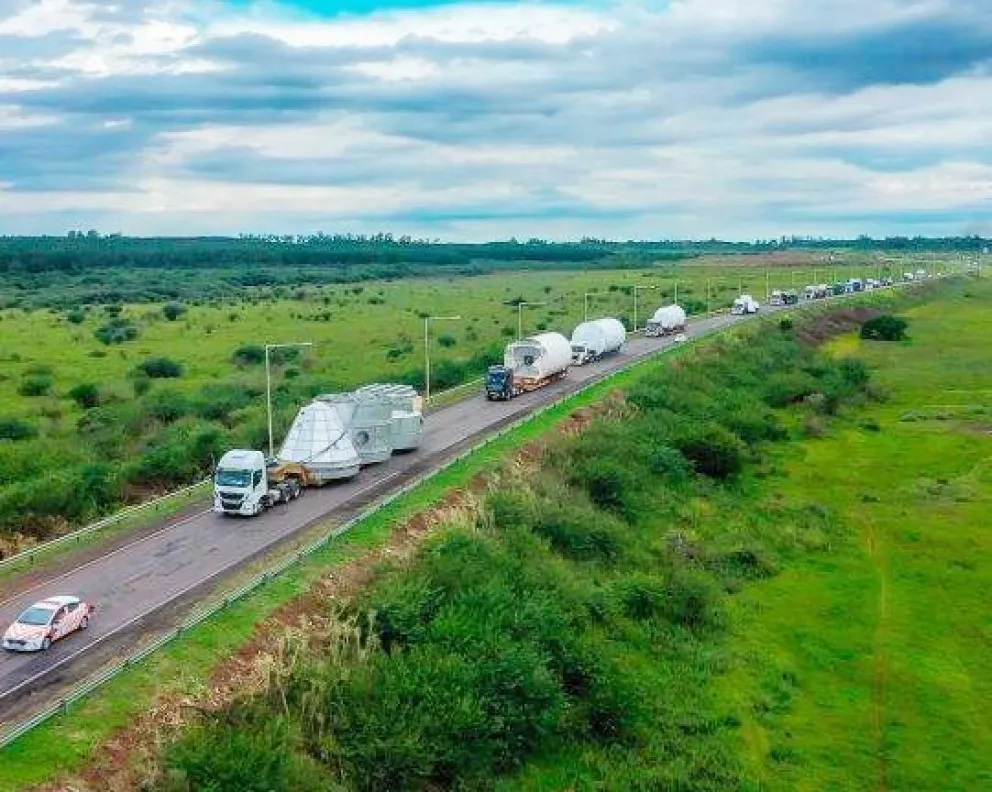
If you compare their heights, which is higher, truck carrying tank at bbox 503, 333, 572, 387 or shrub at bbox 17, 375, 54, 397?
truck carrying tank at bbox 503, 333, 572, 387

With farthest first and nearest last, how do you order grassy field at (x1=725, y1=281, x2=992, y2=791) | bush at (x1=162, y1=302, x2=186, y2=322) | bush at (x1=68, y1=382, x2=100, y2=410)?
1. bush at (x1=162, y1=302, x2=186, y2=322)
2. bush at (x1=68, y1=382, x2=100, y2=410)
3. grassy field at (x1=725, y1=281, x2=992, y2=791)

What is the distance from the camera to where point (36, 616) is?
26641mm

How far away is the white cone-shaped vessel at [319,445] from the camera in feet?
140

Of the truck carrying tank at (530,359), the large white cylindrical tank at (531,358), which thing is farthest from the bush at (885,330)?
the large white cylindrical tank at (531,358)

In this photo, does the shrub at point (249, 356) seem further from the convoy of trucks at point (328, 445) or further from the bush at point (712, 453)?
the bush at point (712, 453)

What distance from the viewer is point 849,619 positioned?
3909cm

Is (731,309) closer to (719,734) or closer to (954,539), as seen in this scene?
(954,539)

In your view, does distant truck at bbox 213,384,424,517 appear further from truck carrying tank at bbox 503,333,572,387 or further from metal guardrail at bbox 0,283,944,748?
truck carrying tank at bbox 503,333,572,387

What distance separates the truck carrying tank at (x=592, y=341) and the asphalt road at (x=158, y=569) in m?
34.1

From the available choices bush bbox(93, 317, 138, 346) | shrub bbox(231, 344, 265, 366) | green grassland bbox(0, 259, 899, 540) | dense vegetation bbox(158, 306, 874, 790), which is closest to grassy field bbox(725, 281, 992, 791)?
dense vegetation bbox(158, 306, 874, 790)

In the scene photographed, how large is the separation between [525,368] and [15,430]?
2969cm

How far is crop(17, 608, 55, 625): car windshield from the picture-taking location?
2655cm

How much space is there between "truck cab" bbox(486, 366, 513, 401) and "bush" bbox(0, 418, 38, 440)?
2527cm

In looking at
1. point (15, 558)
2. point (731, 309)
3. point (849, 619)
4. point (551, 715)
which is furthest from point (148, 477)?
point (731, 309)
